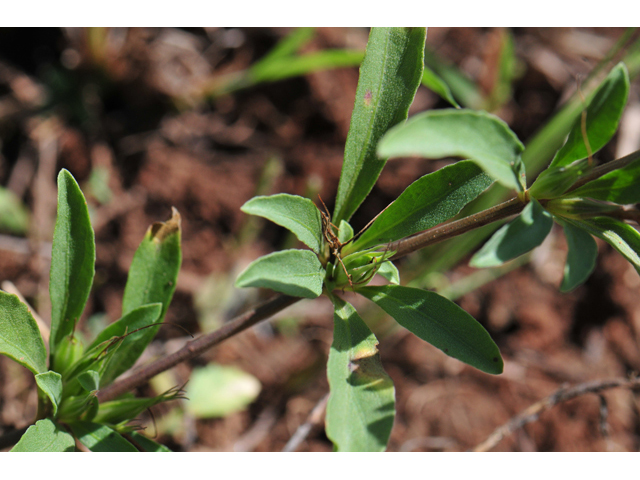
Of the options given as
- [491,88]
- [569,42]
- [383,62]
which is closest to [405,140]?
[383,62]

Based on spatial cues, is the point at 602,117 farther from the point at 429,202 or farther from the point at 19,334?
the point at 19,334

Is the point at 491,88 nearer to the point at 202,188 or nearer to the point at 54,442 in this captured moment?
the point at 202,188

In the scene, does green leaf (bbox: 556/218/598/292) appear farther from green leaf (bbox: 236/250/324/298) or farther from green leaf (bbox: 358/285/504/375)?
green leaf (bbox: 236/250/324/298)

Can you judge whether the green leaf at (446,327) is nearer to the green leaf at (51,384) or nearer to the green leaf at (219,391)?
the green leaf at (51,384)

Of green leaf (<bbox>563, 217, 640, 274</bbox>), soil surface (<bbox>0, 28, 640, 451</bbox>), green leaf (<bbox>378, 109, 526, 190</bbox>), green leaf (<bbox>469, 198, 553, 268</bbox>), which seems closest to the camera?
green leaf (<bbox>378, 109, 526, 190</bbox>)

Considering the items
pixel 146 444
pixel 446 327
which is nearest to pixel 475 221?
pixel 446 327

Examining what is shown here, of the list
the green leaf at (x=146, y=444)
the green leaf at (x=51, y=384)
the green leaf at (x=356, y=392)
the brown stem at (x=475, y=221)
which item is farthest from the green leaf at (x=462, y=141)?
the green leaf at (x=146, y=444)

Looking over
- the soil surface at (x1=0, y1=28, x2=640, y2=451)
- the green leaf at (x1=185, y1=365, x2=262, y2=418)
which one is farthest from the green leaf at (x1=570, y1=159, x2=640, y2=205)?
the green leaf at (x1=185, y1=365, x2=262, y2=418)
